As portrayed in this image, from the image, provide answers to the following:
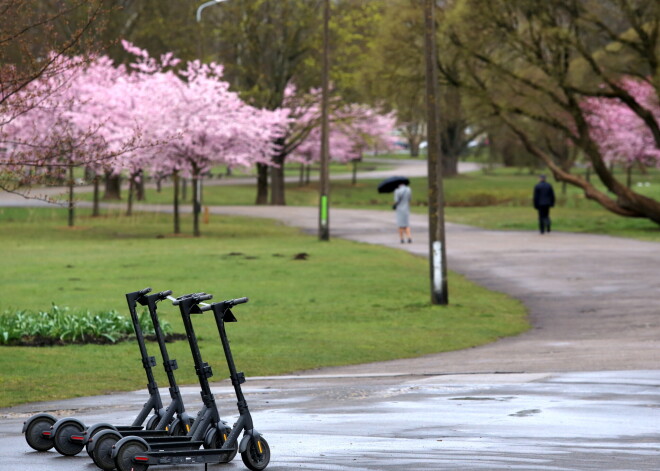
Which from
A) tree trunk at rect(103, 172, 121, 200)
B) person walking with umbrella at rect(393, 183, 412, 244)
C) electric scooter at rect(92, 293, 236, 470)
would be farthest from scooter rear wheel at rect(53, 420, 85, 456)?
tree trunk at rect(103, 172, 121, 200)

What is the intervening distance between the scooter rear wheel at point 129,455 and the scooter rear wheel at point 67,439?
929mm

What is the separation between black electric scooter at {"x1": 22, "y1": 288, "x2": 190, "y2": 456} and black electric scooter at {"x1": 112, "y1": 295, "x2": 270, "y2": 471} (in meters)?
0.46

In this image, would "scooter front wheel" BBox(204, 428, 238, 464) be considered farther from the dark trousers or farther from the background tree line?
the dark trousers

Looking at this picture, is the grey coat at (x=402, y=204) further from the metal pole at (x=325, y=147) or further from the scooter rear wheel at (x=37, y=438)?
the scooter rear wheel at (x=37, y=438)

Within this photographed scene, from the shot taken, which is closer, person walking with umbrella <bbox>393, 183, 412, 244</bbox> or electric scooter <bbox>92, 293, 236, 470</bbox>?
electric scooter <bbox>92, 293, 236, 470</bbox>

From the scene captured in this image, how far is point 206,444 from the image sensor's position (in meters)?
7.75

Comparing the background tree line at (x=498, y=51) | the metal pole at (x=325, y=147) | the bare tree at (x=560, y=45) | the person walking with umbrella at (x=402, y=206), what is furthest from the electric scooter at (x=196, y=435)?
the bare tree at (x=560, y=45)

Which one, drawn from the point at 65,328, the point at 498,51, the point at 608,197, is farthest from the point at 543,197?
the point at 65,328

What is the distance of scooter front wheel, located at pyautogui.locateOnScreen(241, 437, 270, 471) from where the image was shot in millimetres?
7672

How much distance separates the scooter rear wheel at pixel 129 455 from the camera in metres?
7.38

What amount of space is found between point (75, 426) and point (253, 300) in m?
14.7

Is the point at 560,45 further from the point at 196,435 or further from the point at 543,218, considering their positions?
the point at 196,435

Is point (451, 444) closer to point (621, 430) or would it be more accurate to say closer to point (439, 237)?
point (621, 430)

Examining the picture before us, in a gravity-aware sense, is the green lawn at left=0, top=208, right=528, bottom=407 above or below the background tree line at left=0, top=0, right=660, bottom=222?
below
